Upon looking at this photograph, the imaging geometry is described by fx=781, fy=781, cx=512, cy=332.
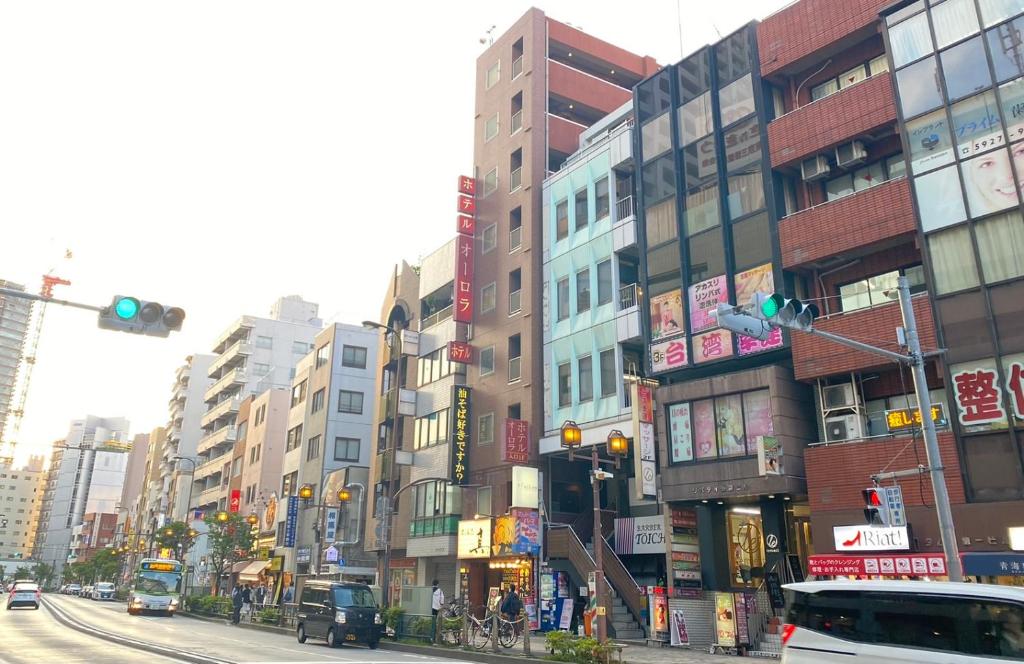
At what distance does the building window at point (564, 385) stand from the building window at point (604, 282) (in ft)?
12.5

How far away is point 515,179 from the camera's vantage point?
4581 centimetres

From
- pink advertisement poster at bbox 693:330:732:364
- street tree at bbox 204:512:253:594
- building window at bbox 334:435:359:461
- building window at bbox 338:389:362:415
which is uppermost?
building window at bbox 338:389:362:415

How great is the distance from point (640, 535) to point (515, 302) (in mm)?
14545

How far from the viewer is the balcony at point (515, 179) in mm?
45438

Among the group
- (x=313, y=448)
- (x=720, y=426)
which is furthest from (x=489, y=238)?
(x=313, y=448)

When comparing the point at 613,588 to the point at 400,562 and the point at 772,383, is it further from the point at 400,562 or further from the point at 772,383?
the point at 400,562

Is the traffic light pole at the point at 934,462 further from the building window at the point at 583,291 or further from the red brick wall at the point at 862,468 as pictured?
the building window at the point at 583,291

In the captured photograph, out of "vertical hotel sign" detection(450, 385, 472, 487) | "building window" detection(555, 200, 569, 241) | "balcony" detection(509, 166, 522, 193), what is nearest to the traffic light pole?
"building window" detection(555, 200, 569, 241)

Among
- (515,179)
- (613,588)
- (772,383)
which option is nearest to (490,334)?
(515,179)

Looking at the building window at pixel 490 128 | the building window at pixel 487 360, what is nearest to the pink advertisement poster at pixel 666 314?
the building window at pixel 487 360

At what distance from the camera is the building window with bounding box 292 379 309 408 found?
68.9 m

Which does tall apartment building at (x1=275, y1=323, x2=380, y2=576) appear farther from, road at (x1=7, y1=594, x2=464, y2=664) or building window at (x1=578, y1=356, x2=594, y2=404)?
road at (x1=7, y1=594, x2=464, y2=664)

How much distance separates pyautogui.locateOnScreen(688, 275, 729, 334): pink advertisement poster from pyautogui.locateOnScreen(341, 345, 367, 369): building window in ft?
→ 129

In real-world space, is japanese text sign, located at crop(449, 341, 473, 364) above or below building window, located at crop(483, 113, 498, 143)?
below
